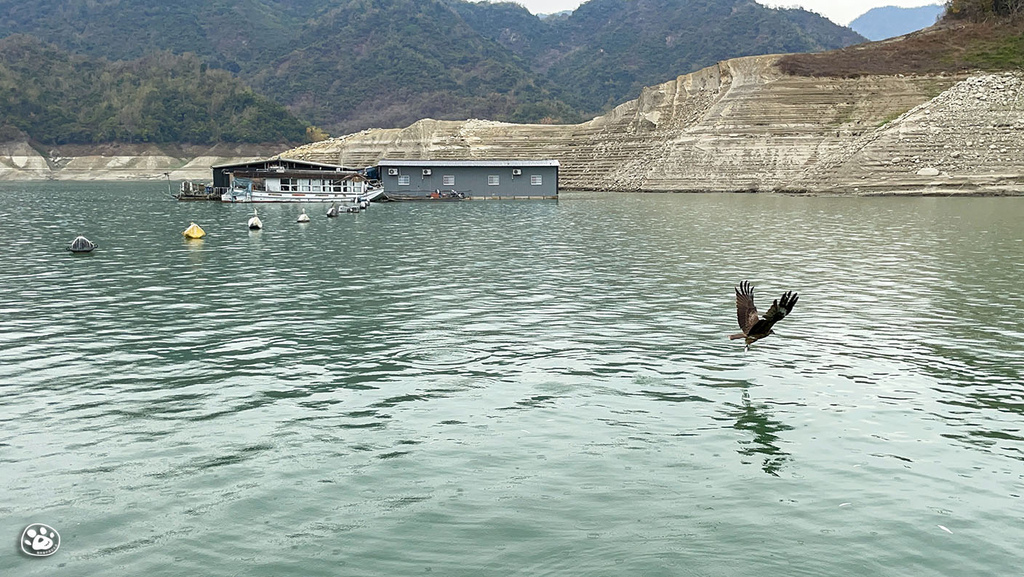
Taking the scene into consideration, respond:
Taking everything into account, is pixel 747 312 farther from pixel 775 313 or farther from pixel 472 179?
pixel 472 179

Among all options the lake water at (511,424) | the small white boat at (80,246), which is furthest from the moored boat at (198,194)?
the lake water at (511,424)

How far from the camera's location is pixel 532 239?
4466 centimetres

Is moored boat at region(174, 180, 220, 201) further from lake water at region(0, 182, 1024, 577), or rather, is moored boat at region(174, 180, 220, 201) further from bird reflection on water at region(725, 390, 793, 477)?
bird reflection on water at region(725, 390, 793, 477)

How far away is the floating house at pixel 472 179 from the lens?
92.1 m

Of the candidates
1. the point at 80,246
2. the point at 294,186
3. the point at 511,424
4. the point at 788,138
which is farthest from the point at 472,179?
the point at 511,424

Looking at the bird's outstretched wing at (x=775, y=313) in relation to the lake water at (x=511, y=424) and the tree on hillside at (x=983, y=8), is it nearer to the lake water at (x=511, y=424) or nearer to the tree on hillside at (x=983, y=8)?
the lake water at (x=511, y=424)

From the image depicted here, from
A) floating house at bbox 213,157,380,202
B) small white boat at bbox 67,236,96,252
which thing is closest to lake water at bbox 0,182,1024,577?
small white boat at bbox 67,236,96,252

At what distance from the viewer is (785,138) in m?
97.4

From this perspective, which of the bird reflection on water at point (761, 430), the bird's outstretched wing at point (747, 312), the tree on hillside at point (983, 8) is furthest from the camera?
the tree on hillside at point (983, 8)

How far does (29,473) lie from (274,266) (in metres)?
22.8

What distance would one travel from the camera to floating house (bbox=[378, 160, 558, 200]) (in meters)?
92.1

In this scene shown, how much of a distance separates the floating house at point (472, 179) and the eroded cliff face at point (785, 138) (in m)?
16.4

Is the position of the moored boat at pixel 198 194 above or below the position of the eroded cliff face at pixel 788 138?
below

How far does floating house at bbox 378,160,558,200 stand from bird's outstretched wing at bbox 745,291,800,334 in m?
76.0
